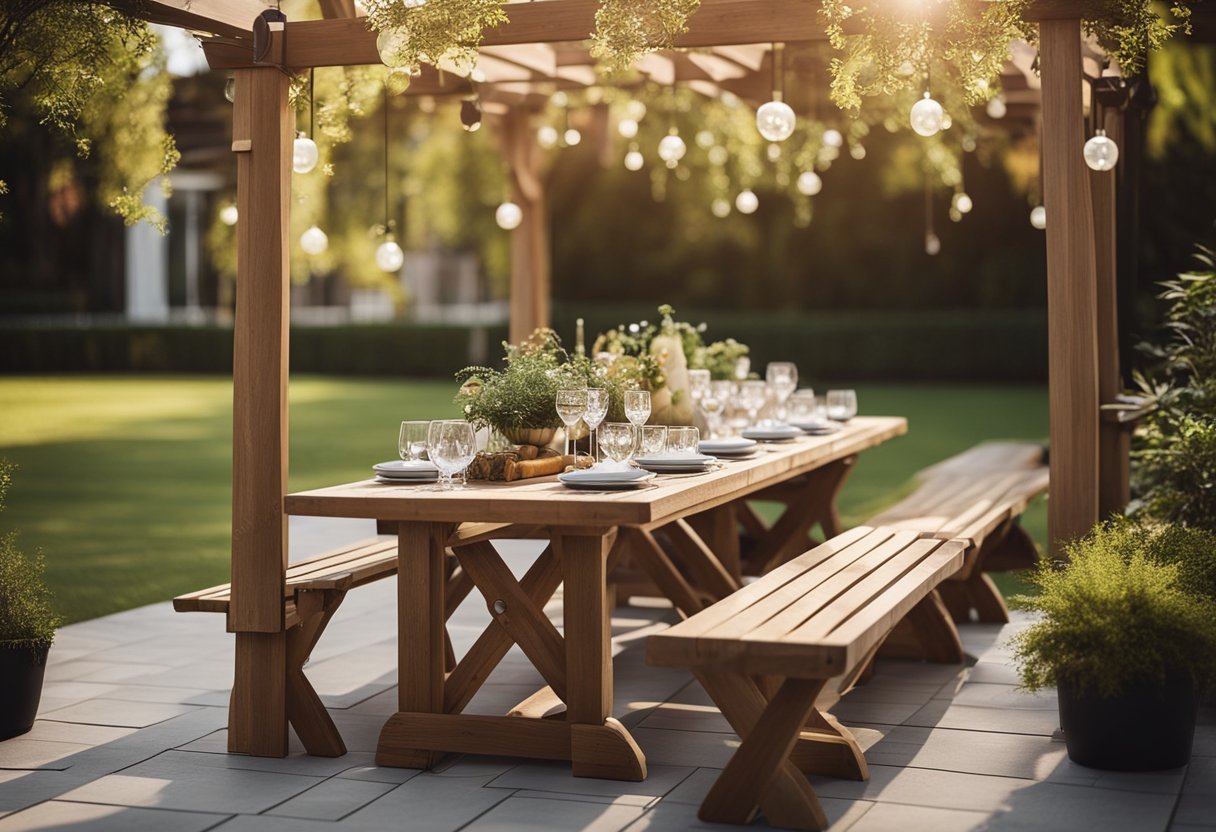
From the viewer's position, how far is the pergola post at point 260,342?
4.86m

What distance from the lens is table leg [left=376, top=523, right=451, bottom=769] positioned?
453 centimetres

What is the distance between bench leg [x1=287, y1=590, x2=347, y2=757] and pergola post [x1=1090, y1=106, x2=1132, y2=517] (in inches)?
142

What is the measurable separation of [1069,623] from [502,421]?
1958 mm

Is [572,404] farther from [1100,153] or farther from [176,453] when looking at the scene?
[176,453]

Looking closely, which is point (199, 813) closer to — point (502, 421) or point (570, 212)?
point (502, 421)

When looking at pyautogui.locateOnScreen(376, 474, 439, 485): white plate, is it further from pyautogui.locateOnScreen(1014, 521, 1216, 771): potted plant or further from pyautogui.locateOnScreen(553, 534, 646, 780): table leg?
pyautogui.locateOnScreen(1014, 521, 1216, 771): potted plant

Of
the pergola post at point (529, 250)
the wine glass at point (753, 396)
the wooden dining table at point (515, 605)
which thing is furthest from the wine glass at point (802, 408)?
the pergola post at point (529, 250)

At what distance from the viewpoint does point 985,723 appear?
16.5 feet

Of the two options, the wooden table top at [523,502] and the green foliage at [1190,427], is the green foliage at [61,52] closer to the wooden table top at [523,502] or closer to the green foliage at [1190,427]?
the wooden table top at [523,502]

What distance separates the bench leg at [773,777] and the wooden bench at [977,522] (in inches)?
Answer: 74.8

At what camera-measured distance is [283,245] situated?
4.93 m

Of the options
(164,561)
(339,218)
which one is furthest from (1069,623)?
(339,218)

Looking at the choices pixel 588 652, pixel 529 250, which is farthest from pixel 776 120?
pixel 529 250

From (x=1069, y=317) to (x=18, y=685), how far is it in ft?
12.7
